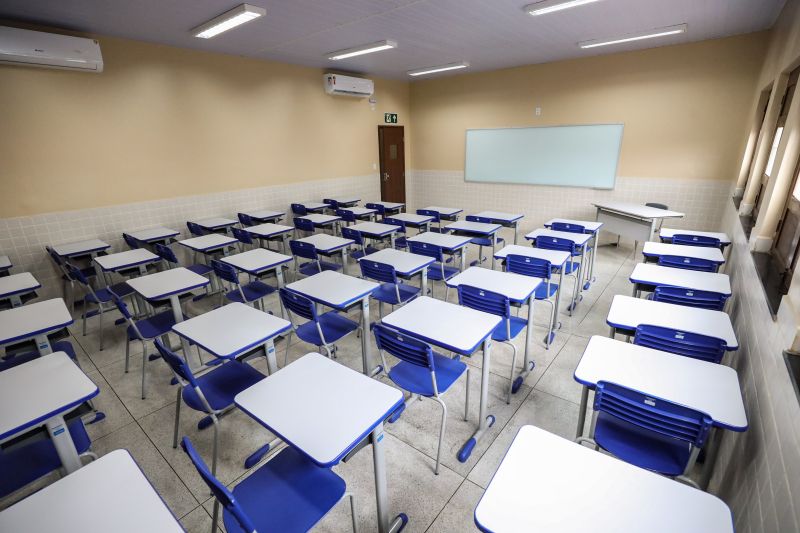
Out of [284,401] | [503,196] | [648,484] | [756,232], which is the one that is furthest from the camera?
[503,196]

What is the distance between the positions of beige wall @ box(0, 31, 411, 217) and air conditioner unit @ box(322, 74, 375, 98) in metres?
0.25

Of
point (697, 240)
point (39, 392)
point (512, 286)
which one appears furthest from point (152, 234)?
point (697, 240)

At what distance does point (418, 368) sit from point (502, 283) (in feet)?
3.62


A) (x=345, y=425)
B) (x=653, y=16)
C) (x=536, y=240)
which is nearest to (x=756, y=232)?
(x=536, y=240)

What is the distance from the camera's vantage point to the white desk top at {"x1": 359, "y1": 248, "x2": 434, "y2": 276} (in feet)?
11.6

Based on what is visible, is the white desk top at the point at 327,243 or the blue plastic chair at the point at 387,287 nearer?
the blue plastic chair at the point at 387,287

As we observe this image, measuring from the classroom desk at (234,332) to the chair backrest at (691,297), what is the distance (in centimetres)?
288

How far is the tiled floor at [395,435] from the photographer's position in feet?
7.05

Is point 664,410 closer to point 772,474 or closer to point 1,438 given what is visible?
point 772,474

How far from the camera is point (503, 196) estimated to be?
28.0 feet

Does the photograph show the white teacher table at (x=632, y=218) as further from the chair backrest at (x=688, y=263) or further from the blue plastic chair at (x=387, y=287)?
the blue plastic chair at (x=387, y=287)

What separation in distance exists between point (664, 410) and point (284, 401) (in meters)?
1.71

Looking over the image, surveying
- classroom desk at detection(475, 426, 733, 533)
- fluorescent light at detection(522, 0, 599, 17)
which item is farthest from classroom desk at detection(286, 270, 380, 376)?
fluorescent light at detection(522, 0, 599, 17)

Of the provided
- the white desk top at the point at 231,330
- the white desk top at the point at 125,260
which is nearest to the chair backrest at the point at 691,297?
the white desk top at the point at 231,330
